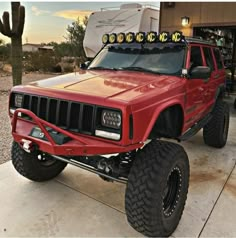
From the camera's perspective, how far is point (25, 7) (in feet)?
27.9

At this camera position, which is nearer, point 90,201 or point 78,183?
point 90,201

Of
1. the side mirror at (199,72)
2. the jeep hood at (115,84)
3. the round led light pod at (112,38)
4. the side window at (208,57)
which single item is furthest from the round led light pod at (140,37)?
the side window at (208,57)

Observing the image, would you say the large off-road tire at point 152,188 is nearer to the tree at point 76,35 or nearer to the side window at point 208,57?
the side window at point 208,57

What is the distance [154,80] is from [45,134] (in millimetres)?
1393

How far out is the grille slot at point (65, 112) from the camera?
2.37 meters

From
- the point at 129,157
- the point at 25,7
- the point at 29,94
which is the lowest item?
the point at 129,157

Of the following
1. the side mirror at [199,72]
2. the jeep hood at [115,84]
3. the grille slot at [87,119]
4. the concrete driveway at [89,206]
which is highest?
the side mirror at [199,72]

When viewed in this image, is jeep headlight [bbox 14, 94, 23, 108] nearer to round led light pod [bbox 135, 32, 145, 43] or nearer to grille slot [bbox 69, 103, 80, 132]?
grille slot [bbox 69, 103, 80, 132]

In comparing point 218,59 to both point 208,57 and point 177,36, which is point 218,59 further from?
point 177,36

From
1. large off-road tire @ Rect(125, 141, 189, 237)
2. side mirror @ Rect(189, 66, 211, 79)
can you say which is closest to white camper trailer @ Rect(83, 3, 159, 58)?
side mirror @ Rect(189, 66, 211, 79)

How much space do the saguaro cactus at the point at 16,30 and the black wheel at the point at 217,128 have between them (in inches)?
254

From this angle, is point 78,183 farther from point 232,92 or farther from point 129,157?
point 232,92

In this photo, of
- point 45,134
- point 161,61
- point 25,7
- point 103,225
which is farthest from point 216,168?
Answer: point 25,7

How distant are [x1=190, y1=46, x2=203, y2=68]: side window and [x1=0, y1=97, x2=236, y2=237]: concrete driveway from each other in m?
1.60
